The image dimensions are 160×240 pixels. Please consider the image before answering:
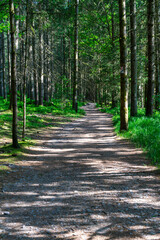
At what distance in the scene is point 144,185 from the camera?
172 inches

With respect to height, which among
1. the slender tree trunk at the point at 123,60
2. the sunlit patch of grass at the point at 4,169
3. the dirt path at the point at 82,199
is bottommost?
the dirt path at the point at 82,199

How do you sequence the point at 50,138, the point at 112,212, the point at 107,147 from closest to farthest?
the point at 112,212
the point at 107,147
the point at 50,138

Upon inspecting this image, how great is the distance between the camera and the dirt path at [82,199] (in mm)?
2787

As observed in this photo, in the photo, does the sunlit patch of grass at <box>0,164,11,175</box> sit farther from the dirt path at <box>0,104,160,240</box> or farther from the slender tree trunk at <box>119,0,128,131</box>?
the slender tree trunk at <box>119,0,128,131</box>

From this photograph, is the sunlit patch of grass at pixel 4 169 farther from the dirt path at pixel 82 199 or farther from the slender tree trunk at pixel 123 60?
the slender tree trunk at pixel 123 60

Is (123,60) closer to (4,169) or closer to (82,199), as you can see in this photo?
(4,169)

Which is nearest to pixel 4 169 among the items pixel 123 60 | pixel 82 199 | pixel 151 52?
pixel 82 199

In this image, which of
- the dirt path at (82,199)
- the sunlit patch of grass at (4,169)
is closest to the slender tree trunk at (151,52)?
the dirt path at (82,199)

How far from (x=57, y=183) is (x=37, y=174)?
0.89m

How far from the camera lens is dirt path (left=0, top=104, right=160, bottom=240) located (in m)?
2.79

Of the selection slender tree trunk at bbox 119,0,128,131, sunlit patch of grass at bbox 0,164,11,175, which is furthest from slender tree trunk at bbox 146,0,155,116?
sunlit patch of grass at bbox 0,164,11,175

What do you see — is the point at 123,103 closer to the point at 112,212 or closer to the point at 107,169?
the point at 107,169

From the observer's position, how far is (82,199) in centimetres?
377

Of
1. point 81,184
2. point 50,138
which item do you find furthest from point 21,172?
point 50,138
